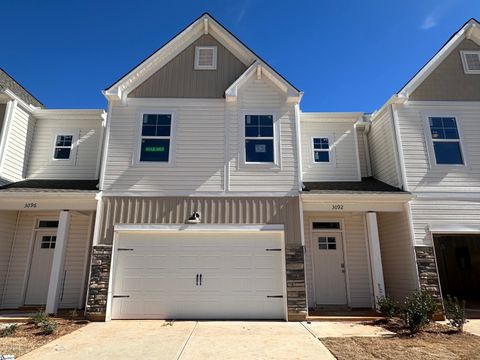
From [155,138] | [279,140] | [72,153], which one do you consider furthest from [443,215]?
[72,153]

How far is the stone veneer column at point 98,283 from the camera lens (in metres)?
7.98

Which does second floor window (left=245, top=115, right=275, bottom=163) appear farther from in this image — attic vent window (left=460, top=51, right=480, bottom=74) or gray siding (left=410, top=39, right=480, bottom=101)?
attic vent window (left=460, top=51, right=480, bottom=74)

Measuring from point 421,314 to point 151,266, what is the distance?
6473 millimetres

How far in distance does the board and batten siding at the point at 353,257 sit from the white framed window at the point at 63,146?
8.22m

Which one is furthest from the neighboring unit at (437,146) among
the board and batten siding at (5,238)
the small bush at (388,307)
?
the board and batten siding at (5,238)

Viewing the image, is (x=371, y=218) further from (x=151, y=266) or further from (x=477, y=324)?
(x=151, y=266)

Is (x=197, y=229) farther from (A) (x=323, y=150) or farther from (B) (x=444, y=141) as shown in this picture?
(B) (x=444, y=141)

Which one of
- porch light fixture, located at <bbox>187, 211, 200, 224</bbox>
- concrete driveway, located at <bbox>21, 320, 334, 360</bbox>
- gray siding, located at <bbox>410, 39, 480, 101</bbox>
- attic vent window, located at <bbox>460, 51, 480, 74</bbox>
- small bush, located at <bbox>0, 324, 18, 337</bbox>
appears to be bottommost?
concrete driveway, located at <bbox>21, 320, 334, 360</bbox>

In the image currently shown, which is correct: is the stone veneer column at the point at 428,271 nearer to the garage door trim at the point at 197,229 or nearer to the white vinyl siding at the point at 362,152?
the white vinyl siding at the point at 362,152

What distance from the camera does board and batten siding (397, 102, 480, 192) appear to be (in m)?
Result: 9.29

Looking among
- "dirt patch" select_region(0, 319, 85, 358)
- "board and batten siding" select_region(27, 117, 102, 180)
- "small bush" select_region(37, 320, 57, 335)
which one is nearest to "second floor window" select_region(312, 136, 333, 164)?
"board and batten siding" select_region(27, 117, 102, 180)

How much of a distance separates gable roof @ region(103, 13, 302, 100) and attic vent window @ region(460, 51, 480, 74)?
566 cm

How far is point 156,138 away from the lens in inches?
373

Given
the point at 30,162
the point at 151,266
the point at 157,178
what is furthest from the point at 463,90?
the point at 30,162
